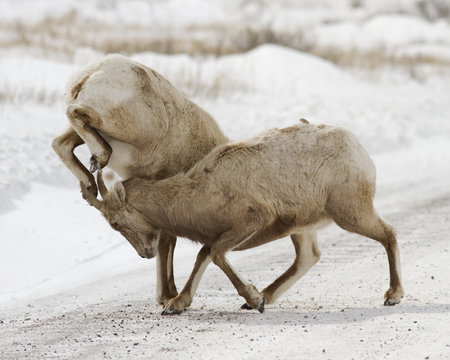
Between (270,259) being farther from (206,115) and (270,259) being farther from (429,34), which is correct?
(429,34)

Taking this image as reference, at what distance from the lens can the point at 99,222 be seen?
11617 millimetres

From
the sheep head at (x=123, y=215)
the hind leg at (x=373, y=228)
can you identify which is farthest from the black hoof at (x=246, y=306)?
the hind leg at (x=373, y=228)

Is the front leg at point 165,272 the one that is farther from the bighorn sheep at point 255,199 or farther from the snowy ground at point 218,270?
the bighorn sheep at point 255,199

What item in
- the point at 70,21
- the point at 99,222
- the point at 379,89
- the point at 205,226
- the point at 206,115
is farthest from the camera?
the point at 70,21

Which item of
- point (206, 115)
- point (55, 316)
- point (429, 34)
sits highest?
point (206, 115)

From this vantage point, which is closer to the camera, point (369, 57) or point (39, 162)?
point (39, 162)

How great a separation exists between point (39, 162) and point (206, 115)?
17.0 ft

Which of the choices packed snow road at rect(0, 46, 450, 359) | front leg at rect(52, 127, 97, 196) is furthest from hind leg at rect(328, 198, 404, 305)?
front leg at rect(52, 127, 97, 196)

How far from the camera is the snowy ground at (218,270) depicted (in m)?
6.40

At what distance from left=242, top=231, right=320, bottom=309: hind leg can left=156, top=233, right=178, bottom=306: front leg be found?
82 cm

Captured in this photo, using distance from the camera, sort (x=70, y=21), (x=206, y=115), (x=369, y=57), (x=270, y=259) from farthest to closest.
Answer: (x=70, y=21), (x=369, y=57), (x=270, y=259), (x=206, y=115)

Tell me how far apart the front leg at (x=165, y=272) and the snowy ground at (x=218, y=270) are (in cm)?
20

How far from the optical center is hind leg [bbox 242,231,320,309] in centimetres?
808

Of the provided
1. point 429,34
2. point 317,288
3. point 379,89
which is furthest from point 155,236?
point 429,34
